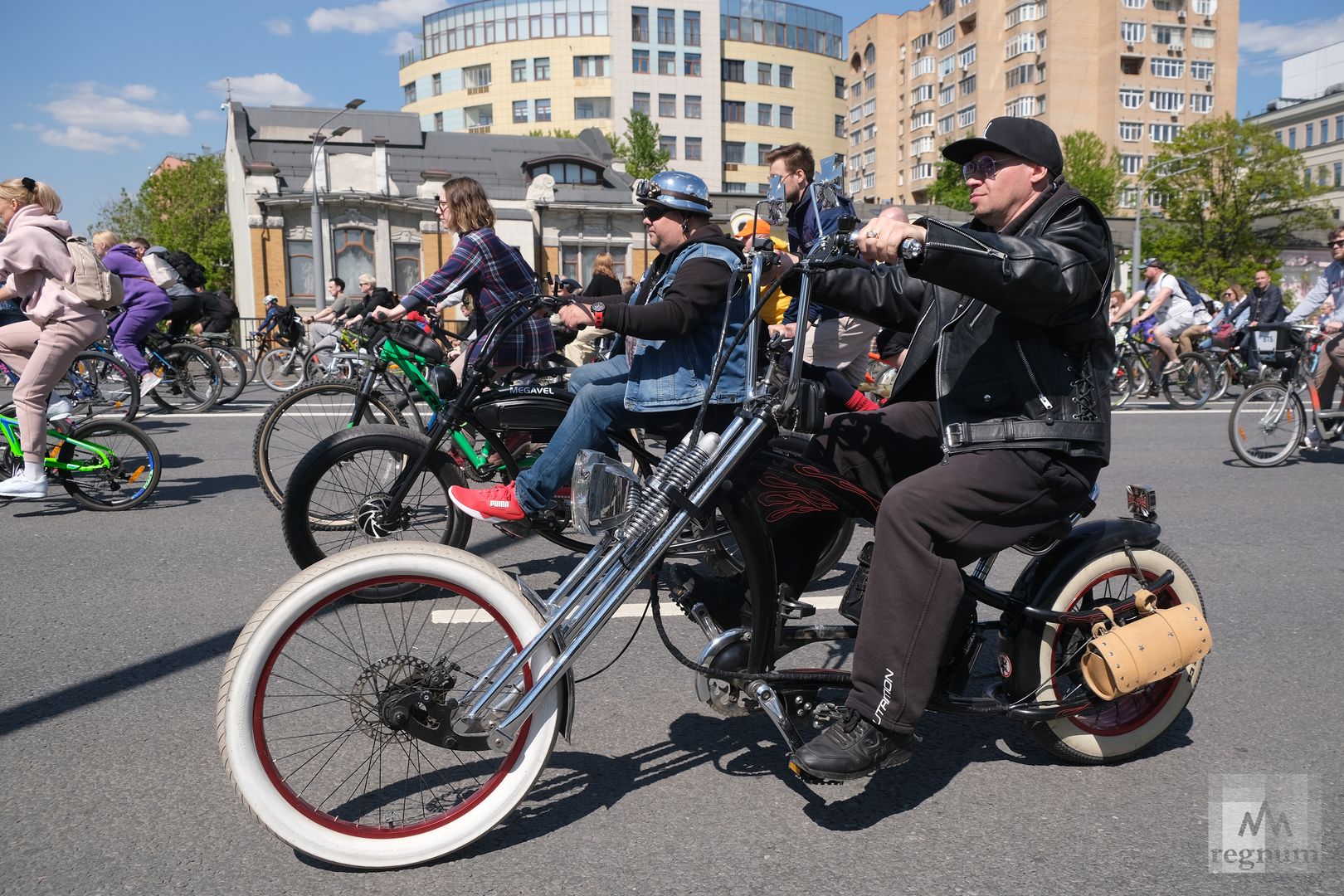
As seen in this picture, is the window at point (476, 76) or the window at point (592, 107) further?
the window at point (476, 76)

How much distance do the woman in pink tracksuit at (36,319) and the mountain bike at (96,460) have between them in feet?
0.51

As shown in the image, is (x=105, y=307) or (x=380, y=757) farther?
(x=105, y=307)

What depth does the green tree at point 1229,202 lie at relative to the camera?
52.4m

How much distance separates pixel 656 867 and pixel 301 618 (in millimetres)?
1039

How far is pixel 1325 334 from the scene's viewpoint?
9320 mm

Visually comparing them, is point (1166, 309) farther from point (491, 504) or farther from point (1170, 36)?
point (1170, 36)

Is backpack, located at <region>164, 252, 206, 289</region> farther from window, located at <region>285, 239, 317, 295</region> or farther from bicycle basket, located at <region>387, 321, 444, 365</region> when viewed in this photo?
window, located at <region>285, 239, 317, 295</region>

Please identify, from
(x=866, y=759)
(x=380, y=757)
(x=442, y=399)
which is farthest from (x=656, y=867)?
(x=442, y=399)

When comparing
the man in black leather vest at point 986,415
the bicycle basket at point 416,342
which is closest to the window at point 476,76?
the bicycle basket at point 416,342

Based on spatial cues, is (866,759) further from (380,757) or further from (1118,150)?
(1118,150)

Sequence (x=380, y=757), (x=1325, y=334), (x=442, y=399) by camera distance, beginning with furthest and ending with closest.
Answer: (x=1325, y=334), (x=442, y=399), (x=380, y=757)

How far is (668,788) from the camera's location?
2996 mm

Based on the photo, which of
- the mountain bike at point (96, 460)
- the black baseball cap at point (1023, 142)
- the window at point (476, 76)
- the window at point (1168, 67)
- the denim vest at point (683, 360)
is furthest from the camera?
the window at point (476, 76)
